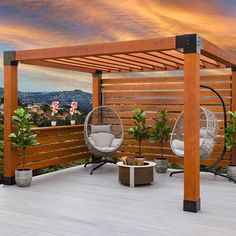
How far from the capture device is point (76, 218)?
183 inches

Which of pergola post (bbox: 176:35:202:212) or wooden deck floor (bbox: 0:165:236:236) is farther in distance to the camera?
pergola post (bbox: 176:35:202:212)

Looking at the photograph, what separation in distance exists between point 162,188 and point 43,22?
271 inches

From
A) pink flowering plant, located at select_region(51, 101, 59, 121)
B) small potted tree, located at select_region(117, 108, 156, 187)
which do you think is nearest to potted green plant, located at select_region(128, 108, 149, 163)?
small potted tree, located at select_region(117, 108, 156, 187)

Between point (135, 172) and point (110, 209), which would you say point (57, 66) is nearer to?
point (135, 172)

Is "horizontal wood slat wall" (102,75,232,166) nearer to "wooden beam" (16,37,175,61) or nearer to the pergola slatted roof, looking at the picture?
the pergola slatted roof

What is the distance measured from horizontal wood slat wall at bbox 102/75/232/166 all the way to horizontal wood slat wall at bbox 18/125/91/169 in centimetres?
107

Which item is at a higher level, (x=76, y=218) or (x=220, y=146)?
(x=220, y=146)

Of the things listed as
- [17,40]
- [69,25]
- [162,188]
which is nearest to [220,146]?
[162,188]

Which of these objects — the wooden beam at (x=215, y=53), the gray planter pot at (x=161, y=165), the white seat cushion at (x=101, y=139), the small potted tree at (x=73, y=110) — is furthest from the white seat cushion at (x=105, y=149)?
the wooden beam at (x=215, y=53)

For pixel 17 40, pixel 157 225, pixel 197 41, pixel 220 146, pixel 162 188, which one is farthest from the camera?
pixel 17 40

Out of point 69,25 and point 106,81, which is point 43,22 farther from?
point 106,81

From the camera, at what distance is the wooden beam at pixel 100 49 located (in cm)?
519

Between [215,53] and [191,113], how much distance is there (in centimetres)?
124

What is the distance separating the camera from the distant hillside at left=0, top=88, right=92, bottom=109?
31.3 ft
